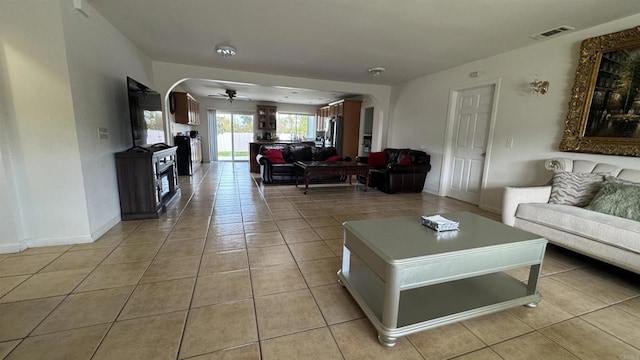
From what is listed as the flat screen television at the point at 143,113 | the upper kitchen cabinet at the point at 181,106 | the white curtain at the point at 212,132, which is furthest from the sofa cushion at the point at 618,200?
the white curtain at the point at 212,132

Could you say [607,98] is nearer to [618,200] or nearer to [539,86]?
[539,86]

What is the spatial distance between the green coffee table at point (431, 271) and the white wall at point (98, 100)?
266cm

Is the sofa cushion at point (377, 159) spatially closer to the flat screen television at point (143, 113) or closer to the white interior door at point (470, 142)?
the white interior door at point (470, 142)

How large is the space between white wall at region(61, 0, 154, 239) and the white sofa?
4351mm

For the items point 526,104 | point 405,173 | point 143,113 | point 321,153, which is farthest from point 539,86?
A: point 143,113

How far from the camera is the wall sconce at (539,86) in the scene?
3252 millimetres

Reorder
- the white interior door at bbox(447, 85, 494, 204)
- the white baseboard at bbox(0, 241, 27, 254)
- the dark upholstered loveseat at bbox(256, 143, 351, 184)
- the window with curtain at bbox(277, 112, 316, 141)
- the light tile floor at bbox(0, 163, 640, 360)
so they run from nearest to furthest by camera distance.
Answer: the light tile floor at bbox(0, 163, 640, 360), the white baseboard at bbox(0, 241, 27, 254), the white interior door at bbox(447, 85, 494, 204), the dark upholstered loveseat at bbox(256, 143, 351, 184), the window with curtain at bbox(277, 112, 316, 141)

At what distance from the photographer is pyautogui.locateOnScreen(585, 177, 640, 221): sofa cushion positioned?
2.19 m

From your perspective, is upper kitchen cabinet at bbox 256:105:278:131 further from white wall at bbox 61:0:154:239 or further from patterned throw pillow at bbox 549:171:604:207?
patterned throw pillow at bbox 549:171:604:207

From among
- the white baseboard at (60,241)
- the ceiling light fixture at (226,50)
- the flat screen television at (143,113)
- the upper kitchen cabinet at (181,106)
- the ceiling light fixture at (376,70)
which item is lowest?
the white baseboard at (60,241)

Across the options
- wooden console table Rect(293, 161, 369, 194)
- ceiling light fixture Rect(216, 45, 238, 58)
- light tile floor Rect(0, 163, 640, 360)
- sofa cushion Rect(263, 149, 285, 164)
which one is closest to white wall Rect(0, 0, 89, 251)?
light tile floor Rect(0, 163, 640, 360)

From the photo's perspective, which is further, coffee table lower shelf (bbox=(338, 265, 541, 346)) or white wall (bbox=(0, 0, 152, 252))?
white wall (bbox=(0, 0, 152, 252))

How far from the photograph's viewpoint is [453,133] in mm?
4766

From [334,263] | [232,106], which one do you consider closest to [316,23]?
[334,263]
